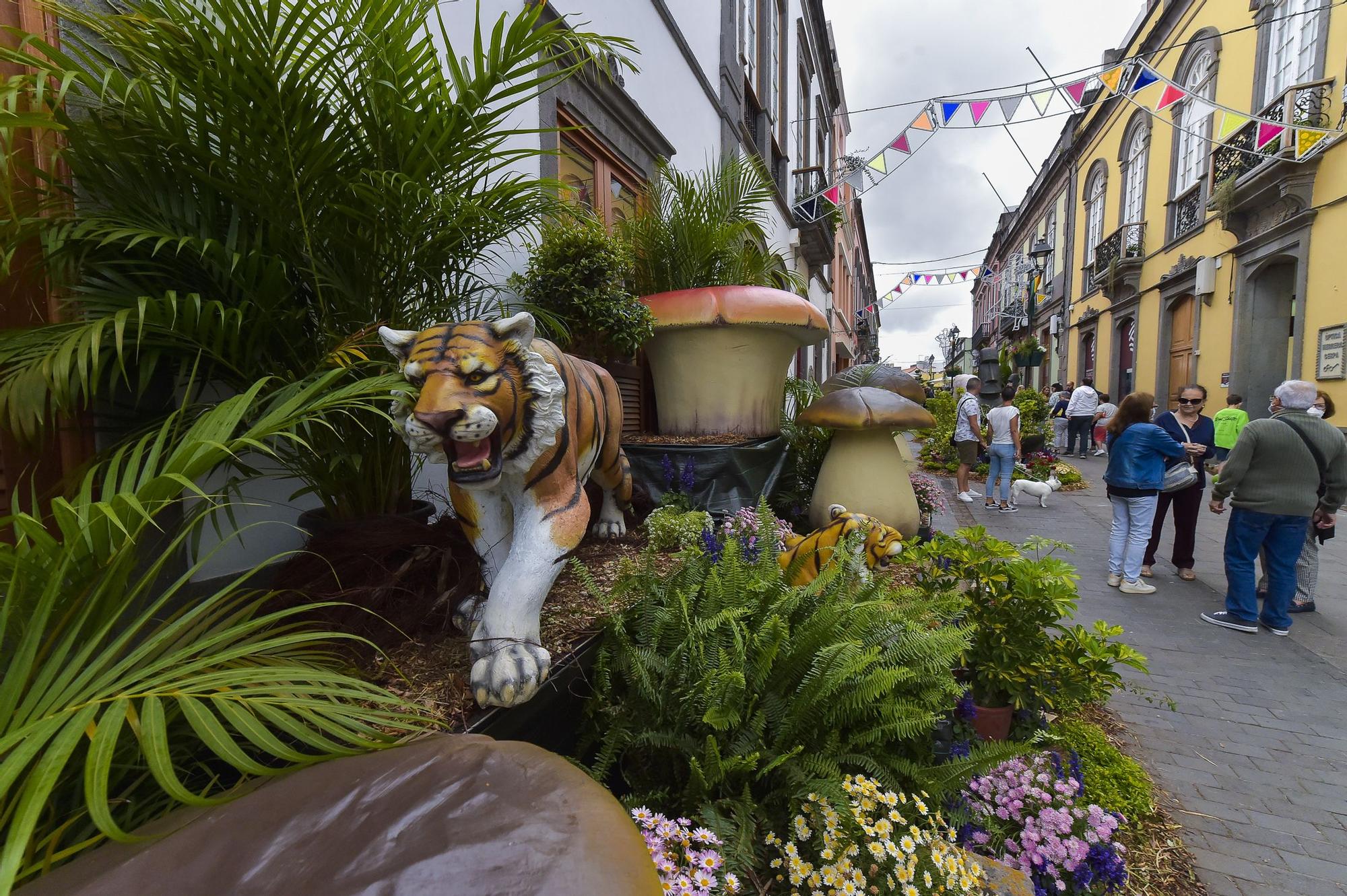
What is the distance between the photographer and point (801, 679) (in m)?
1.64

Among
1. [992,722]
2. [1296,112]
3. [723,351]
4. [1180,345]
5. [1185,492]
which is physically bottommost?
[992,722]

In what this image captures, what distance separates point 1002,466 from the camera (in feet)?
21.8

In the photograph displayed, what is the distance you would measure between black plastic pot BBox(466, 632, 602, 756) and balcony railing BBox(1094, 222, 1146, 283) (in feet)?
55.4

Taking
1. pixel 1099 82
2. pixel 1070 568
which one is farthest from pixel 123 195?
pixel 1099 82

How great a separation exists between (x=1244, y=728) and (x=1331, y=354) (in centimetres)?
823

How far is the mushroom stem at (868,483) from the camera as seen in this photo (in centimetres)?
371

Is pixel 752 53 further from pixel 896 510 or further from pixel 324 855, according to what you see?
pixel 324 855

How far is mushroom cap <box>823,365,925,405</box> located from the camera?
18.6 ft

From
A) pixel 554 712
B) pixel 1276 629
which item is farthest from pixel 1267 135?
pixel 554 712

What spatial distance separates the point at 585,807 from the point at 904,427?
3428mm

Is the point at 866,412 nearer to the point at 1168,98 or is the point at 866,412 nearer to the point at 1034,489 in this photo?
the point at 1034,489

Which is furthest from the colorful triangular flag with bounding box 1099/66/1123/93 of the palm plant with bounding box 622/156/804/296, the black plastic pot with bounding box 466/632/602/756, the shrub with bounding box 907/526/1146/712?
the black plastic pot with bounding box 466/632/602/756

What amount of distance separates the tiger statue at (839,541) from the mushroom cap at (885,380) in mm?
2816

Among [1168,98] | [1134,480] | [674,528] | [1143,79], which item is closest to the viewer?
[674,528]
